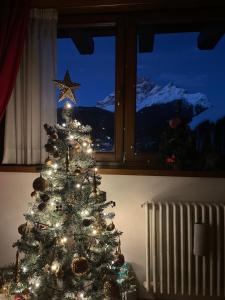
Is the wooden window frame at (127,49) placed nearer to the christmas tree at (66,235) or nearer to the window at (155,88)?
the window at (155,88)

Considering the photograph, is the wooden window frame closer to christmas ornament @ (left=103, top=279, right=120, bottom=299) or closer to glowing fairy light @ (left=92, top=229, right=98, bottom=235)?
glowing fairy light @ (left=92, top=229, right=98, bottom=235)

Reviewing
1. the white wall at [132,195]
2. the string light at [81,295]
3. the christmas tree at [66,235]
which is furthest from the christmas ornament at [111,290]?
the white wall at [132,195]

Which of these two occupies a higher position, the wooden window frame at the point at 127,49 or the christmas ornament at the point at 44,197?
the wooden window frame at the point at 127,49

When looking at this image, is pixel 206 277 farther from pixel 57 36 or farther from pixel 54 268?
pixel 57 36

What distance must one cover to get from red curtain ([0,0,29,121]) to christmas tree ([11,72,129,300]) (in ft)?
2.25

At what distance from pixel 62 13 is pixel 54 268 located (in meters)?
1.95

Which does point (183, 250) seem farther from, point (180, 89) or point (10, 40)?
point (10, 40)

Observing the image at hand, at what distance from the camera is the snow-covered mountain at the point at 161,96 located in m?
2.63

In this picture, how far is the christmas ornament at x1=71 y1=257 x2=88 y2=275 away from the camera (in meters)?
1.80

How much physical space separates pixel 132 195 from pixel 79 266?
0.82 meters

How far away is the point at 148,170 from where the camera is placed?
8.00 feet

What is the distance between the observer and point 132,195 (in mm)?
2484

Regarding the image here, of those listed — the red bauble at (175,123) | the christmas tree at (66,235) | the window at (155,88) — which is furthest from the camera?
the window at (155,88)

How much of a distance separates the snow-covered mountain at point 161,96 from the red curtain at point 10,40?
0.79 meters
